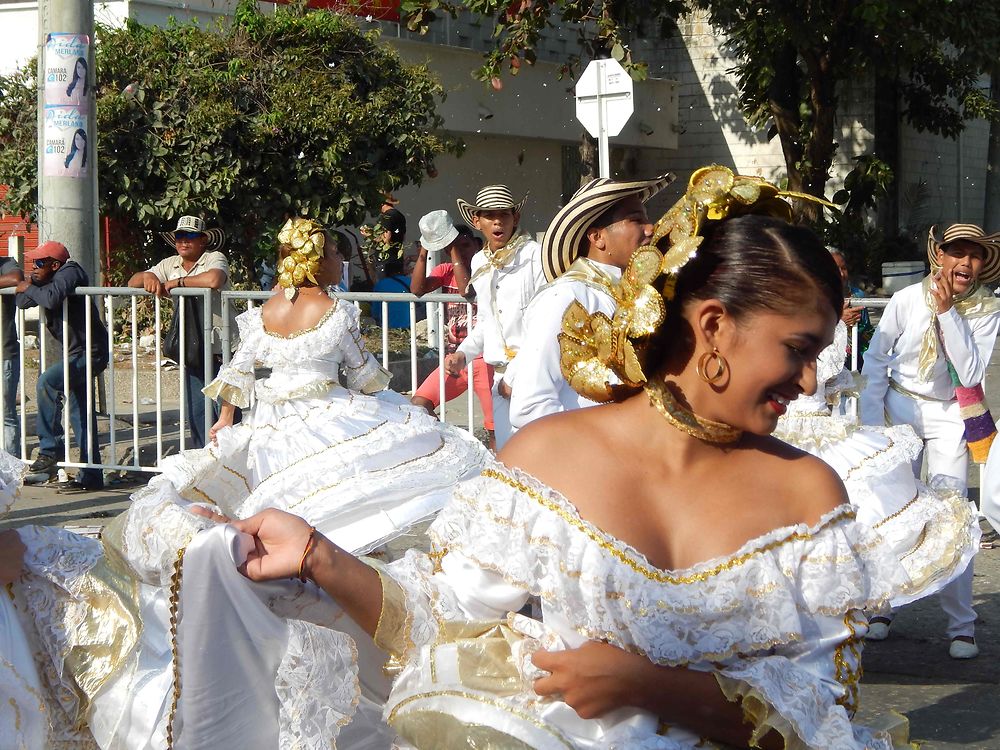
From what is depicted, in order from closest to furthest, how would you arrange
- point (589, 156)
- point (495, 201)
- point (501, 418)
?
1. point (501, 418)
2. point (495, 201)
3. point (589, 156)

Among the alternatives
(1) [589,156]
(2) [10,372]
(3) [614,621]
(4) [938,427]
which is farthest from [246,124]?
(3) [614,621]

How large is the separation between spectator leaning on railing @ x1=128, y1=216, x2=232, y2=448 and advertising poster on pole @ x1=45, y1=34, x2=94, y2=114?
1.25 m

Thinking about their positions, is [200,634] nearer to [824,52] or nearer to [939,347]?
[939,347]

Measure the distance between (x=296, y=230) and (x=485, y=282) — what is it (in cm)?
145

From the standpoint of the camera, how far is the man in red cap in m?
9.92

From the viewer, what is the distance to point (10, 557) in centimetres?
354

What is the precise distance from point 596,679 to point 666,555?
0.83 ft

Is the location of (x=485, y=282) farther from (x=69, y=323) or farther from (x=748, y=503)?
(x=748, y=503)

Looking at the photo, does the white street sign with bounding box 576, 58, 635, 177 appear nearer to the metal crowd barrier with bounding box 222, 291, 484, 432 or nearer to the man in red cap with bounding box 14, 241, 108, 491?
the metal crowd barrier with bounding box 222, 291, 484, 432

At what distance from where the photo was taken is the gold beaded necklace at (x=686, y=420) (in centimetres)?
240

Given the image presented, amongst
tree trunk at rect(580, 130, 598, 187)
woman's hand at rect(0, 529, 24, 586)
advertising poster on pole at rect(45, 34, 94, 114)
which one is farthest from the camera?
tree trunk at rect(580, 130, 598, 187)

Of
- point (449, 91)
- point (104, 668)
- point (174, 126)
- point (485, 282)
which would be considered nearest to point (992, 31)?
point (449, 91)

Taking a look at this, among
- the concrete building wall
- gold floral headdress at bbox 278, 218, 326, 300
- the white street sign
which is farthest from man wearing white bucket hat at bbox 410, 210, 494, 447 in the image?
the concrete building wall

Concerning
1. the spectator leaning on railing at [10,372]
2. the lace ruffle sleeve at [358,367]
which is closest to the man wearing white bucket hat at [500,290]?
the lace ruffle sleeve at [358,367]
